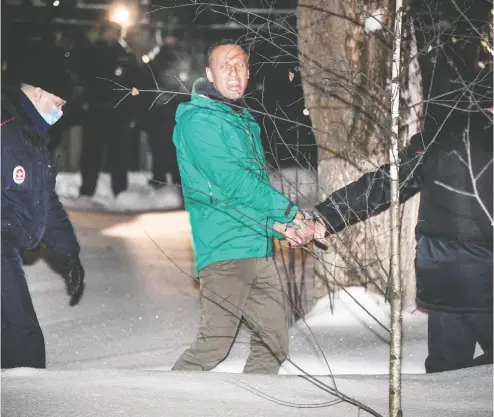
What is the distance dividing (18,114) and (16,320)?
111cm

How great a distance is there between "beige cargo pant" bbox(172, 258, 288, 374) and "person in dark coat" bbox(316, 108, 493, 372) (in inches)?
18.9

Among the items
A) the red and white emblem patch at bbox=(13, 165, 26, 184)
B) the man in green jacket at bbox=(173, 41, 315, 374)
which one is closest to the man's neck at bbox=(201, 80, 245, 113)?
the man in green jacket at bbox=(173, 41, 315, 374)

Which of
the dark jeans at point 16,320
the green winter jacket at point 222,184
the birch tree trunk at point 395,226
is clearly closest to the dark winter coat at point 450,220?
the green winter jacket at point 222,184

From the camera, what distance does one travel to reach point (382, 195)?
14.3 ft

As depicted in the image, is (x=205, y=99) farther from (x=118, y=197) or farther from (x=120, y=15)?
(x=120, y=15)

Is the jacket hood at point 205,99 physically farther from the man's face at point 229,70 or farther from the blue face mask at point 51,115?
the blue face mask at point 51,115

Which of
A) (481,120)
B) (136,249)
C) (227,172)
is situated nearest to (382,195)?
(481,120)

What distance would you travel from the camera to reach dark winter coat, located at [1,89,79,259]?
438 cm

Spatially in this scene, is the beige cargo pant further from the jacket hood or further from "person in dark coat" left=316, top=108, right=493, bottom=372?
the jacket hood

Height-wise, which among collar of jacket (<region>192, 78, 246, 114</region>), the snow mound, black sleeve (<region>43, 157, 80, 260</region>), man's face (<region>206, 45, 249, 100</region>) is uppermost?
man's face (<region>206, 45, 249, 100</region>)

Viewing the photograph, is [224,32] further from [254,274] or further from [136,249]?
[254,274]

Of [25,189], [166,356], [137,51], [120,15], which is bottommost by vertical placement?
[166,356]

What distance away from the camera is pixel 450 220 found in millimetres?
4195

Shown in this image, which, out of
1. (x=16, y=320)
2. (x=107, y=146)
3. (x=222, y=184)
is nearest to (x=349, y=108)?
(x=222, y=184)
